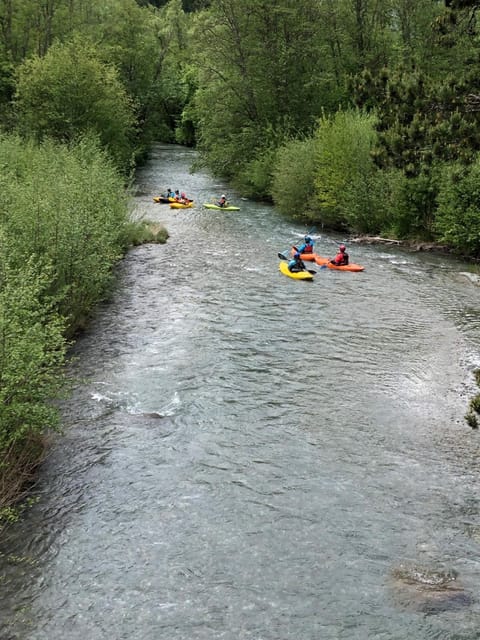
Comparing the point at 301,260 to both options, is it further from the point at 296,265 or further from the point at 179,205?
the point at 179,205

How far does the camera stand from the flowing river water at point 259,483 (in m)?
5.64

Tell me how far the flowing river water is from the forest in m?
0.88

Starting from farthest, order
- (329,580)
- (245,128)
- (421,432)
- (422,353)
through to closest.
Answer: (245,128) → (422,353) → (421,432) → (329,580)

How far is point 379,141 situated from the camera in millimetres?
10227

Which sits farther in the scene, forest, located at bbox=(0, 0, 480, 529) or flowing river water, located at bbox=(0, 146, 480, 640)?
forest, located at bbox=(0, 0, 480, 529)

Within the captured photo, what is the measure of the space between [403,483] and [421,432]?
138cm

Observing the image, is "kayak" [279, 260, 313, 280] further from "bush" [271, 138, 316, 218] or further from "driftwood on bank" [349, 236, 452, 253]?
"bush" [271, 138, 316, 218]

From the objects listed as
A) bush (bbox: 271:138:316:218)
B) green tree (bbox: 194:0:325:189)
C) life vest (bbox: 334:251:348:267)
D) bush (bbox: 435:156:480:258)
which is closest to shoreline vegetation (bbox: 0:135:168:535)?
bush (bbox: 271:138:316:218)

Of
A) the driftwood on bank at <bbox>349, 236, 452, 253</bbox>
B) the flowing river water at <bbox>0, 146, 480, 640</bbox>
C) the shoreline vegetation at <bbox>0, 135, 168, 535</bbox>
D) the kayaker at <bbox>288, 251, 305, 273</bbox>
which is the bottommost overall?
the driftwood on bank at <bbox>349, 236, 452, 253</bbox>

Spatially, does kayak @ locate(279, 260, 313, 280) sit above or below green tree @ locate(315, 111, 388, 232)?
below

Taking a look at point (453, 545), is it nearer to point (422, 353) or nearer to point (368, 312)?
point (422, 353)

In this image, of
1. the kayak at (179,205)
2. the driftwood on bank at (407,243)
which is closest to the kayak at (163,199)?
the kayak at (179,205)

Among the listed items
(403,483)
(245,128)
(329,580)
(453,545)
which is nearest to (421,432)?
(403,483)

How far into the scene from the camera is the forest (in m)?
8.38
